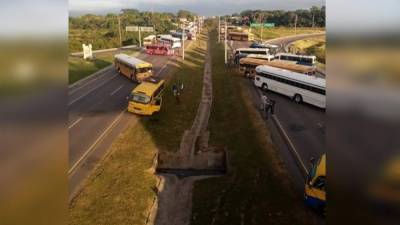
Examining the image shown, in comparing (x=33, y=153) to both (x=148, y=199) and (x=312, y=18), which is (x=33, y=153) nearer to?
(x=148, y=199)

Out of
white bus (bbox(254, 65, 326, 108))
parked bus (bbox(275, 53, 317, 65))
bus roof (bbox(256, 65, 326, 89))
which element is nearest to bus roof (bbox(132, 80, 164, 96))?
white bus (bbox(254, 65, 326, 108))

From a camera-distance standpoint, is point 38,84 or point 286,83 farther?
point 286,83

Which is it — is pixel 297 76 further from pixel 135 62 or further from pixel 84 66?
pixel 84 66

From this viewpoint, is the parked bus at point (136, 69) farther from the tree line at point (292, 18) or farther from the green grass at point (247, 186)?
the tree line at point (292, 18)

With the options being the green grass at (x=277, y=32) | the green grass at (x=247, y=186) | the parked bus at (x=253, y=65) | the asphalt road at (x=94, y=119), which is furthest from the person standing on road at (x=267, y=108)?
the green grass at (x=277, y=32)

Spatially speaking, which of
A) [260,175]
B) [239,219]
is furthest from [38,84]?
[260,175]
